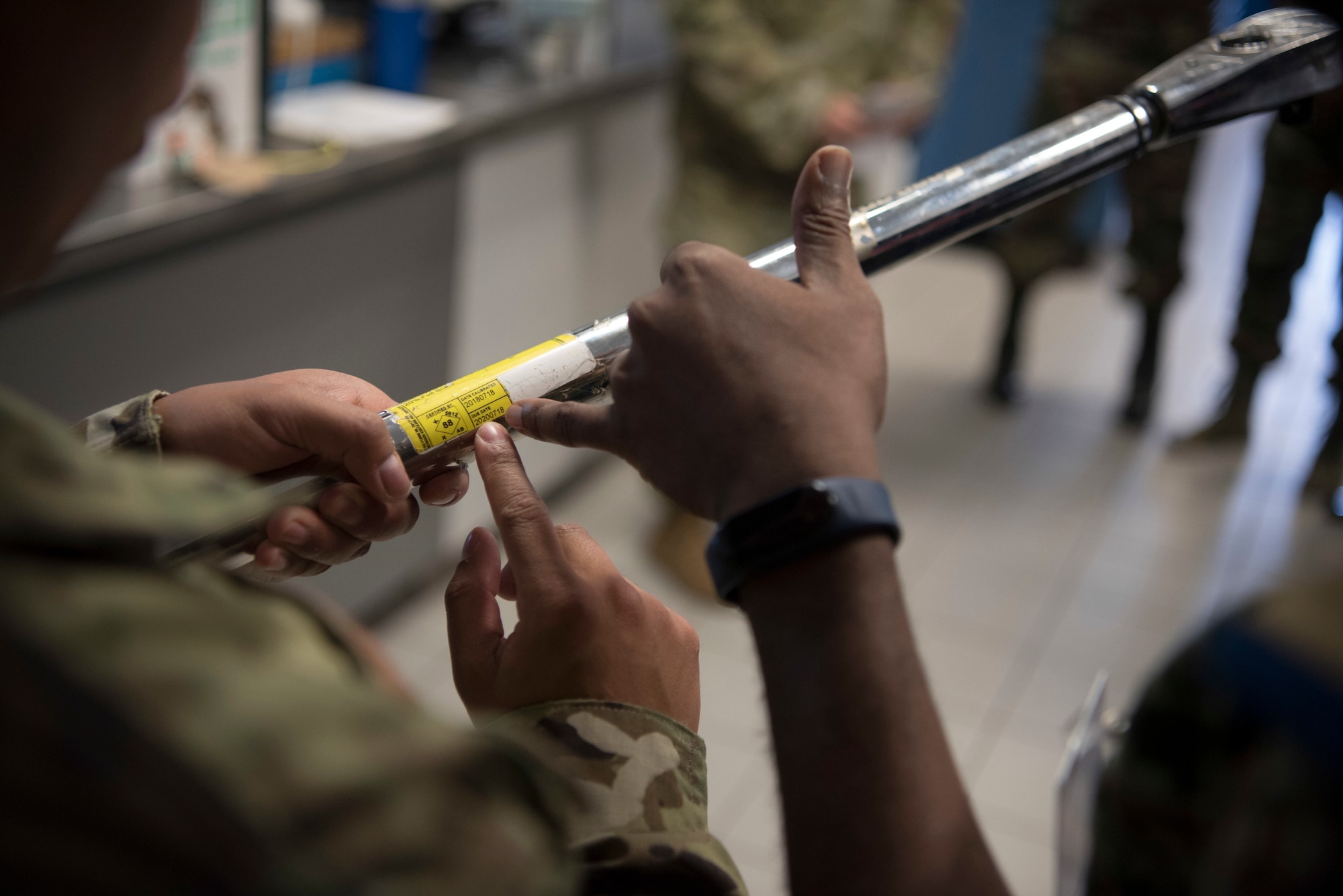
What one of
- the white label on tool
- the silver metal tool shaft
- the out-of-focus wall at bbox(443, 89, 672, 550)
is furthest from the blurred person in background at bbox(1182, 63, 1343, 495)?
the white label on tool

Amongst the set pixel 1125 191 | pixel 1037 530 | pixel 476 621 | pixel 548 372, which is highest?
pixel 548 372

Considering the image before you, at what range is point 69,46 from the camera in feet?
1.11

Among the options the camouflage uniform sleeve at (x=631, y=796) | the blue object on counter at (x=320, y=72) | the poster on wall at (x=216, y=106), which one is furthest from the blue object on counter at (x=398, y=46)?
the camouflage uniform sleeve at (x=631, y=796)

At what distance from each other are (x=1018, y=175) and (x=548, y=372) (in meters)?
0.30

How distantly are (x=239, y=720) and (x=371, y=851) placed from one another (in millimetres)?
53

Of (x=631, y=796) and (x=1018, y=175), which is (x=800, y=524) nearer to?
(x=631, y=796)

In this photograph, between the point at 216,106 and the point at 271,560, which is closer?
the point at 271,560

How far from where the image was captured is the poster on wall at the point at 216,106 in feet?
4.56

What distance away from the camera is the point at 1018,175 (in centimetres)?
61

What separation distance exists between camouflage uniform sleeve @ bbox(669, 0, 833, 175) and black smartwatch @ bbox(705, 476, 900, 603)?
1.56 m

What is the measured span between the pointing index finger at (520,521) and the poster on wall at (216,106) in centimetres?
103

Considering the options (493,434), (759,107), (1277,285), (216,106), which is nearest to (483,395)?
(493,434)

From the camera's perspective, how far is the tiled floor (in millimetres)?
1579

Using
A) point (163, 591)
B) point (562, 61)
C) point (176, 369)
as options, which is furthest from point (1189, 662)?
point (562, 61)
